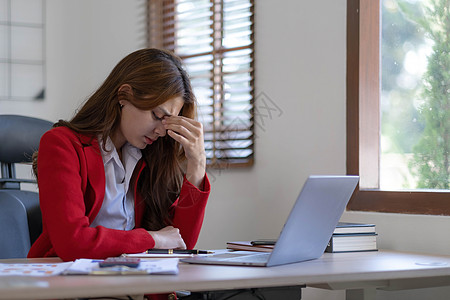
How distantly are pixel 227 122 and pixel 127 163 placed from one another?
2.89 ft

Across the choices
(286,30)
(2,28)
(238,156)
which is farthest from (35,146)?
(2,28)

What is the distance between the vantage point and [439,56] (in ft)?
6.89

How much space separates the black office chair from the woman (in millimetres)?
278

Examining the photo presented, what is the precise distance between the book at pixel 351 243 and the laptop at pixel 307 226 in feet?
0.71

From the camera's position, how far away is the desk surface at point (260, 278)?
1.03 meters

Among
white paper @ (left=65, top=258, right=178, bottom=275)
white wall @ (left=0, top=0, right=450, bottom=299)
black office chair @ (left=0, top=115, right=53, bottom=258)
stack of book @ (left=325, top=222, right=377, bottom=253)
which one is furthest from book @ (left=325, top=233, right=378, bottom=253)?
black office chair @ (left=0, top=115, right=53, bottom=258)

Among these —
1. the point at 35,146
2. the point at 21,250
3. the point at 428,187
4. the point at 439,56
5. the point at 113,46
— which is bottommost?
the point at 21,250

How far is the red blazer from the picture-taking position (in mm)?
1506

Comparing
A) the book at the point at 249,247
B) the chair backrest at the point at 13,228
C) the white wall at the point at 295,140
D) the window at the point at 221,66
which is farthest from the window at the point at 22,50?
the book at the point at 249,247

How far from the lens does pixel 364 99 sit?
2.19 m

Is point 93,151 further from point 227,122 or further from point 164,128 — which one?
point 227,122

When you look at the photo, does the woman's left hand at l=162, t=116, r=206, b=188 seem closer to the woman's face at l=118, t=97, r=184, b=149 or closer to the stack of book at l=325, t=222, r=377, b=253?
the woman's face at l=118, t=97, r=184, b=149

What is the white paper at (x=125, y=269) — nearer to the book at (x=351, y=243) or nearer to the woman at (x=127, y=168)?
the woman at (x=127, y=168)

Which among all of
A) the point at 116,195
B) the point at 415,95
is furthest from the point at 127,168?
the point at 415,95
